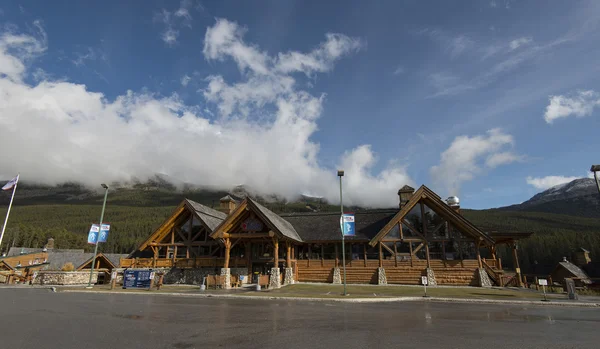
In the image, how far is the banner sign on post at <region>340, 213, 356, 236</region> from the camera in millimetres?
21922

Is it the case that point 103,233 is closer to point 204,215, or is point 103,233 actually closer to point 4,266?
point 204,215

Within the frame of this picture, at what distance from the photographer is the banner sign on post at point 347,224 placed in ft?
71.9

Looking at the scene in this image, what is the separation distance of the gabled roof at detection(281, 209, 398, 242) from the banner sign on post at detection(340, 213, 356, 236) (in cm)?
892

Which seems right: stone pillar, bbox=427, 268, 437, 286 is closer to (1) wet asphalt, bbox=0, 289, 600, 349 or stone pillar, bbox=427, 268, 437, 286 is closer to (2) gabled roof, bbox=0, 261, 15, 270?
(1) wet asphalt, bbox=0, 289, 600, 349

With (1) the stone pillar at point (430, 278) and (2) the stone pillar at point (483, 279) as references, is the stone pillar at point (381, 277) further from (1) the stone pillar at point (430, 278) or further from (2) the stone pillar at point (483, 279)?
(2) the stone pillar at point (483, 279)

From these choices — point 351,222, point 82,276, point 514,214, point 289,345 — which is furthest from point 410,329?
point 514,214

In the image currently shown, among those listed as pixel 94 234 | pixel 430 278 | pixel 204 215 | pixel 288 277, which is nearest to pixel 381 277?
pixel 430 278

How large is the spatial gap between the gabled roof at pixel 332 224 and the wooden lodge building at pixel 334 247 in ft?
0.35

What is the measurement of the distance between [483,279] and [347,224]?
46.2 feet

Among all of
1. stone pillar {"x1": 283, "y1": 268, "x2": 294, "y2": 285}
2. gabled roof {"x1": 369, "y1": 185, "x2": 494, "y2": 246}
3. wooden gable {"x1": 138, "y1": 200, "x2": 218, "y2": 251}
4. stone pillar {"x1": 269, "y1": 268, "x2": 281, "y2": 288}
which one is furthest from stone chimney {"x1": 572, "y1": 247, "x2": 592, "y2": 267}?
wooden gable {"x1": 138, "y1": 200, "x2": 218, "y2": 251}

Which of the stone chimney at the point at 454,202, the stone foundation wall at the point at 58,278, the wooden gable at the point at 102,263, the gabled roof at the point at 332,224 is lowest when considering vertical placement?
the stone foundation wall at the point at 58,278

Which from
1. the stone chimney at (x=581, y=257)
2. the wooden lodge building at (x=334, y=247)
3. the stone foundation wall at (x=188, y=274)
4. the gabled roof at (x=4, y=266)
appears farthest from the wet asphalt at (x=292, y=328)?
the stone chimney at (x=581, y=257)

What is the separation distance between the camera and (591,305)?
53.0ft

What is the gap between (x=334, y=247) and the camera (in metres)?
32.1
